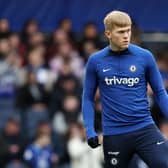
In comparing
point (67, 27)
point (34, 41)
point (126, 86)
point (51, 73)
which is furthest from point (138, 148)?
point (67, 27)

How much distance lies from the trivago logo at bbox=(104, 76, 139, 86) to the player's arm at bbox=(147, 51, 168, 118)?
0.14 meters

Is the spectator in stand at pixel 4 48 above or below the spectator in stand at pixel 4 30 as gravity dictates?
below

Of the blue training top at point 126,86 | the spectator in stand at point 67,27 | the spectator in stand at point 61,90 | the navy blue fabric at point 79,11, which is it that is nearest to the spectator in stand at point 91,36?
the spectator in stand at point 67,27

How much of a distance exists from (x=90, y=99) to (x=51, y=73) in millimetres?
6270

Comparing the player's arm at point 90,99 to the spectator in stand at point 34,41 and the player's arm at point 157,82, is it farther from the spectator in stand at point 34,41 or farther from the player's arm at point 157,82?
the spectator in stand at point 34,41

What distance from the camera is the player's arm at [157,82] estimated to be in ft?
24.8

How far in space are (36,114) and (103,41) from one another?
2703 mm

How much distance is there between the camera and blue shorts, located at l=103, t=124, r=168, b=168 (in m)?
7.43

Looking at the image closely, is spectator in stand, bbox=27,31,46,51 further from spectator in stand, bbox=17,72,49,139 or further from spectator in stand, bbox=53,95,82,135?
spectator in stand, bbox=53,95,82,135

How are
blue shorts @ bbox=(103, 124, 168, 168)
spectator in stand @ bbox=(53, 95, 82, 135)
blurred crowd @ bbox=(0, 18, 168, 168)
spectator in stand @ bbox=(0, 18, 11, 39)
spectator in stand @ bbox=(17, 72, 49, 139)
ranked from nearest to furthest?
1. blue shorts @ bbox=(103, 124, 168, 168)
2. blurred crowd @ bbox=(0, 18, 168, 168)
3. spectator in stand @ bbox=(53, 95, 82, 135)
4. spectator in stand @ bbox=(17, 72, 49, 139)
5. spectator in stand @ bbox=(0, 18, 11, 39)

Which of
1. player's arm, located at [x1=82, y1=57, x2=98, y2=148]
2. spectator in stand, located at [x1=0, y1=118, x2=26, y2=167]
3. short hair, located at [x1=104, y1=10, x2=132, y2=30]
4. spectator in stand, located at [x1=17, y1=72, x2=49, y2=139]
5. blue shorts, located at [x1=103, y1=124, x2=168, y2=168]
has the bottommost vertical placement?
spectator in stand, located at [x1=0, y1=118, x2=26, y2=167]

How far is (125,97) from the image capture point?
298 inches

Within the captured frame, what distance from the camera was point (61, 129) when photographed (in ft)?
44.4

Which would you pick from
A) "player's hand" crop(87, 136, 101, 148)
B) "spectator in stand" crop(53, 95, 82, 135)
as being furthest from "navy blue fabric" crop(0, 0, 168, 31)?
"player's hand" crop(87, 136, 101, 148)
